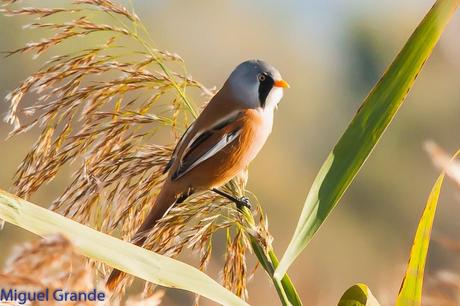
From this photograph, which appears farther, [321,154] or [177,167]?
[321,154]

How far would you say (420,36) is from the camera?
163 centimetres

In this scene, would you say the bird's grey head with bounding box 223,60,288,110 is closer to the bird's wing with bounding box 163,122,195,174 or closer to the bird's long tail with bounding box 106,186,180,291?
the bird's wing with bounding box 163,122,195,174

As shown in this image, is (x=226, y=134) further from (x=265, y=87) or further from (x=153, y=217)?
(x=153, y=217)

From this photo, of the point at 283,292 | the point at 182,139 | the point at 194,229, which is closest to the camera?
the point at 283,292

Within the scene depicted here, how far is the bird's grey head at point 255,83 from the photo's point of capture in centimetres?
273

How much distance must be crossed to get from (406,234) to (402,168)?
1.46 meters

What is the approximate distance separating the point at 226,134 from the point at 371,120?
42.4 inches

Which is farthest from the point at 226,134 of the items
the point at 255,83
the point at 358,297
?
the point at 358,297

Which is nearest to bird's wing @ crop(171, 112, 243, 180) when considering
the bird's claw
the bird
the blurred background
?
the bird

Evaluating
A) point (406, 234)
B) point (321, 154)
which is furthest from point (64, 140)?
point (321, 154)

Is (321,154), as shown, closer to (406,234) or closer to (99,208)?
(406,234)

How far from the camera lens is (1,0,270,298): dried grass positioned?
1922 millimetres

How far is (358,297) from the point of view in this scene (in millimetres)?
1547

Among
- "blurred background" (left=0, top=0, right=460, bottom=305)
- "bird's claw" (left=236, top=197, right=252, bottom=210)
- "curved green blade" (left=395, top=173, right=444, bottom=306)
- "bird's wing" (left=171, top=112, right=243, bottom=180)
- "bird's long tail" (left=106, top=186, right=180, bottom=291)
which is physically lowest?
"blurred background" (left=0, top=0, right=460, bottom=305)
